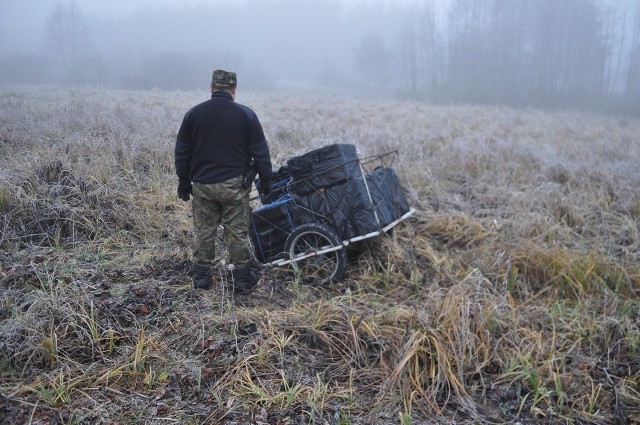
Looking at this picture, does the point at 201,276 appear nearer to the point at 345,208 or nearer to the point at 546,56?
the point at 345,208

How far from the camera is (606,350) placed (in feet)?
12.3

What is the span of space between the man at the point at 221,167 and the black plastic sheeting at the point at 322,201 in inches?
17.5

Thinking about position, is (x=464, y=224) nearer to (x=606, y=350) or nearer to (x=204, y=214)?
(x=606, y=350)

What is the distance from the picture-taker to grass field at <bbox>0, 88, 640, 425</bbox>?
2793mm

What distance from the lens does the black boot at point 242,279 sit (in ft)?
14.0

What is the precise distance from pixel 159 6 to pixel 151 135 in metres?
66.4

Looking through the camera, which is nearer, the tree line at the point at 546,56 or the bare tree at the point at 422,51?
the tree line at the point at 546,56

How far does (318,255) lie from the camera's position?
4645 millimetres

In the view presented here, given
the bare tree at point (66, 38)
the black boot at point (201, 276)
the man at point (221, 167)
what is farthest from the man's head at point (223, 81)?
the bare tree at point (66, 38)

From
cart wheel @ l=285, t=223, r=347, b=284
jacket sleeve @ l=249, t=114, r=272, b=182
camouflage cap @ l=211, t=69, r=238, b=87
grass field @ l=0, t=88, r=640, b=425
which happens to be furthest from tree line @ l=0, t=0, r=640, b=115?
cart wheel @ l=285, t=223, r=347, b=284

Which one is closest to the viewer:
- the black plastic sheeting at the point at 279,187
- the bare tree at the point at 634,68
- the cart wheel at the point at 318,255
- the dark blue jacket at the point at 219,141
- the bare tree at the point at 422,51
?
the dark blue jacket at the point at 219,141

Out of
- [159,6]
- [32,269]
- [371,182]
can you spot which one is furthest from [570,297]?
[159,6]

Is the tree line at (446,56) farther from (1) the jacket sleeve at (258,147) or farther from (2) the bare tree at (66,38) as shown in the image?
(1) the jacket sleeve at (258,147)

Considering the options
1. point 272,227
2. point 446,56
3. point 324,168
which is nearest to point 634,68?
point 446,56
